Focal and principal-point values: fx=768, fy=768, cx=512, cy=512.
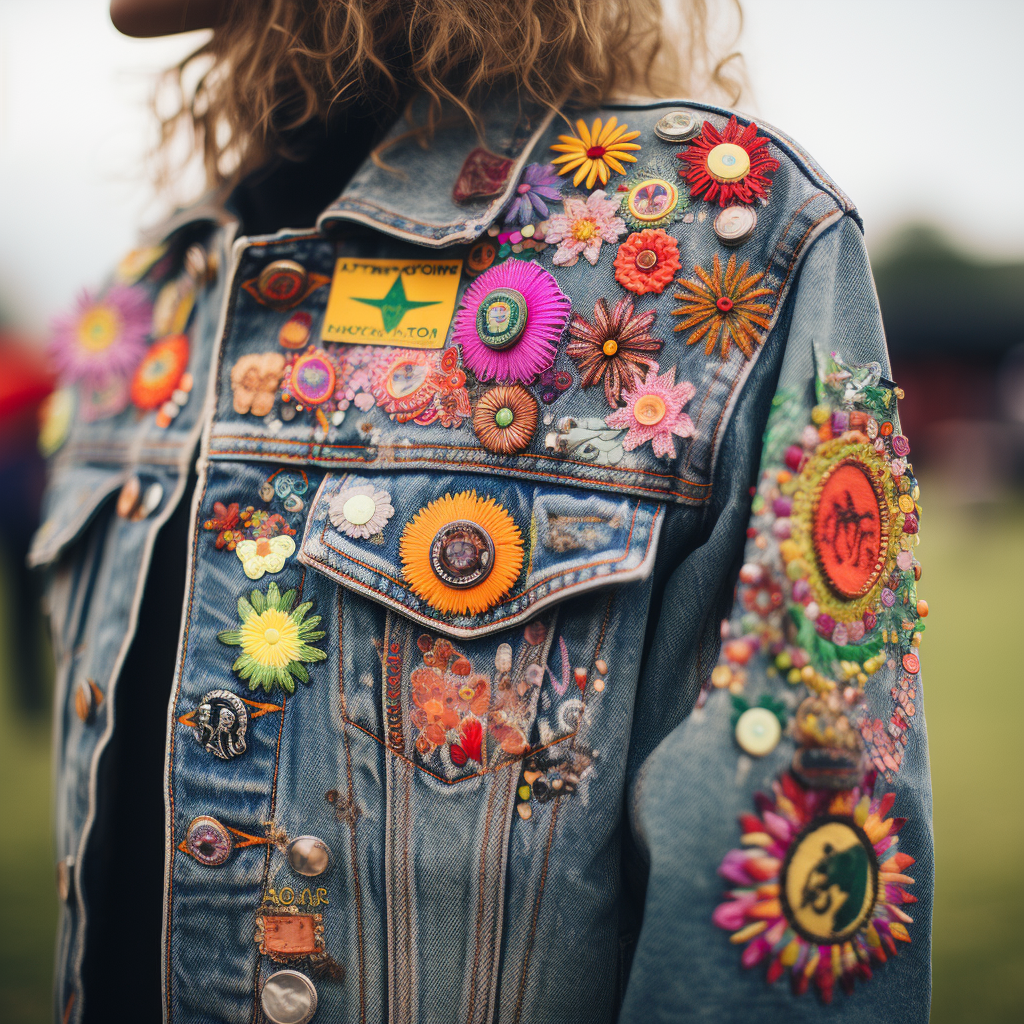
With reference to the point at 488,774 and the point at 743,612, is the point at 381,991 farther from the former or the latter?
the point at 743,612

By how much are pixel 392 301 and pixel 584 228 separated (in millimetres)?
271

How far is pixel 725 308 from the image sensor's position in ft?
2.85

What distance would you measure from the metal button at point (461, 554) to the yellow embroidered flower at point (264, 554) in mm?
213

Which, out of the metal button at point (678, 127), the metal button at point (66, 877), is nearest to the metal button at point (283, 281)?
the metal button at point (678, 127)

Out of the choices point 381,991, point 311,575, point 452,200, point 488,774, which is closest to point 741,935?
point 488,774

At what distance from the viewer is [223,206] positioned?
126cm

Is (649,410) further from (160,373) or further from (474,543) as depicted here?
(160,373)

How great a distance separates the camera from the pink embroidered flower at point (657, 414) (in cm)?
86

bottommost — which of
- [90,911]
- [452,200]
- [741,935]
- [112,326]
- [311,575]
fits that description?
[90,911]

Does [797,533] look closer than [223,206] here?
Yes

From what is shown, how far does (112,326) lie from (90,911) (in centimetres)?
98

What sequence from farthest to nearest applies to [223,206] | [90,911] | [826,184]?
[223,206]
[90,911]
[826,184]

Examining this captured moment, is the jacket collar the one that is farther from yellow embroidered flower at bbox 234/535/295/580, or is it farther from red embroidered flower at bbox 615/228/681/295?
yellow embroidered flower at bbox 234/535/295/580

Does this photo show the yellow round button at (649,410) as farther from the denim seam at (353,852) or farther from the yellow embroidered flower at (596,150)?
the denim seam at (353,852)
